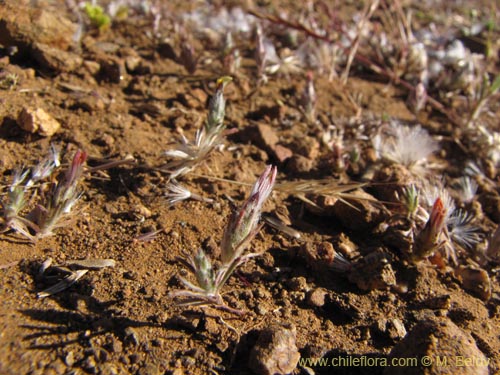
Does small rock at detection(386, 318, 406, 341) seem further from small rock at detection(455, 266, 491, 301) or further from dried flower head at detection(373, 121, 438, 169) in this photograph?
dried flower head at detection(373, 121, 438, 169)

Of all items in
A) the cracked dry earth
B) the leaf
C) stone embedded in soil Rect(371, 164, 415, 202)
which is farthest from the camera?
stone embedded in soil Rect(371, 164, 415, 202)

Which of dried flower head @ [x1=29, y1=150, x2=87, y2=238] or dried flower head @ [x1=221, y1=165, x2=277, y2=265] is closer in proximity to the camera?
dried flower head @ [x1=221, y1=165, x2=277, y2=265]

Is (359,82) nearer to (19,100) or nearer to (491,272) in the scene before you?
(491,272)

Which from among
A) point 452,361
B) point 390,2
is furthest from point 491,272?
point 390,2

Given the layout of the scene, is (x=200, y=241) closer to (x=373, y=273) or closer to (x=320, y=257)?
(x=320, y=257)

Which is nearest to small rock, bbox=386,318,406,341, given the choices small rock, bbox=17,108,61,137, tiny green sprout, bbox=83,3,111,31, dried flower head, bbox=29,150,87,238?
dried flower head, bbox=29,150,87,238

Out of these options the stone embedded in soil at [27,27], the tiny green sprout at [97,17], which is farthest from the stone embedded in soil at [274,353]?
the tiny green sprout at [97,17]

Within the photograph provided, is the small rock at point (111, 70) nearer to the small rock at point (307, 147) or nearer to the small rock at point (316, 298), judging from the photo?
the small rock at point (307, 147)
